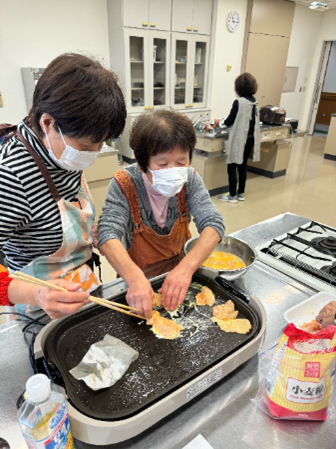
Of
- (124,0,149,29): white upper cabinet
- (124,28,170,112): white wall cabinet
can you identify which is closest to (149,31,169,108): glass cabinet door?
(124,28,170,112): white wall cabinet

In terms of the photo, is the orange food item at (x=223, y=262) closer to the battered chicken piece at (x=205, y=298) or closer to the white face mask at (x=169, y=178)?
the battered chicken piece at (x=205, y=298)

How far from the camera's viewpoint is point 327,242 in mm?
1493

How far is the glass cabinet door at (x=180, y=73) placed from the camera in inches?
217

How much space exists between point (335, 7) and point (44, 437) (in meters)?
9.31

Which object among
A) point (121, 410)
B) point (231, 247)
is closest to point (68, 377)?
point (121, 410)

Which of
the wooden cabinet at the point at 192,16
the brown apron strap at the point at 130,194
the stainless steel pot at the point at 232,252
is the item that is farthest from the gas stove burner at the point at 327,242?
the wooden cabinet at the point at 192,16

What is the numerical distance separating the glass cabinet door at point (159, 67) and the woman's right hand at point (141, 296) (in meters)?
5.06

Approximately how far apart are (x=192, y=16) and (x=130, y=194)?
5.34 m

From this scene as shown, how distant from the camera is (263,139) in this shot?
448 cm

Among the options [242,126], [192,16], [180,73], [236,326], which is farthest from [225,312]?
[192,16]

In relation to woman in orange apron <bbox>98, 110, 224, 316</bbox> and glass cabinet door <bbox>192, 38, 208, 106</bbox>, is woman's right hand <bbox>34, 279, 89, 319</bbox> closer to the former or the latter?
woman in orange apron <bbox>98, 110, 224, 316</bbox>

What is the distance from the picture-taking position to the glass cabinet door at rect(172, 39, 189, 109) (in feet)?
18.1

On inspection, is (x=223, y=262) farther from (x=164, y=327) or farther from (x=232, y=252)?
(x=164, y=327)

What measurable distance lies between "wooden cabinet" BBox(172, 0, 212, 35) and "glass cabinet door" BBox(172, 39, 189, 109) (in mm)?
220
